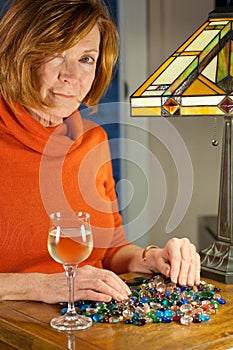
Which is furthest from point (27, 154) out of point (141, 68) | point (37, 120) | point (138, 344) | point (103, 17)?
point (141, 68)

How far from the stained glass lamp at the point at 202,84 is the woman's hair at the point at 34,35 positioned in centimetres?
38

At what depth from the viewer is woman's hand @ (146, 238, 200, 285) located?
2.16 m

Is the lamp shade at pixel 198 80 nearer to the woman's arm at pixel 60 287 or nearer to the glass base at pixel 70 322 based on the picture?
the woman's arm at pixel 60 287

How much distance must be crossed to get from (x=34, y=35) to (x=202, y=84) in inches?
23.9

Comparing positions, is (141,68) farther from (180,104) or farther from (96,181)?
(180,104)

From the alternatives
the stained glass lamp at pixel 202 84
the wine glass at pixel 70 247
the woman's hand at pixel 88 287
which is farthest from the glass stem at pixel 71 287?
the stained glass lamp at pixel 202 84

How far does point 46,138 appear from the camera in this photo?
99.0 inches

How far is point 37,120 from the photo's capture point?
2543 mm

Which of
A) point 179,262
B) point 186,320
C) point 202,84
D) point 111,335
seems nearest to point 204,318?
point 186,320

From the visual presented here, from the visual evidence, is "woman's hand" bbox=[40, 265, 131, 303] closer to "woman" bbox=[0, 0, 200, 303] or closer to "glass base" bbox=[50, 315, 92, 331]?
"glass base" bbox=[50, 315, 92, 331]

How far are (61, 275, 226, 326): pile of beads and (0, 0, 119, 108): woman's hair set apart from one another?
30.0 inches

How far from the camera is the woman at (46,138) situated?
2400mm

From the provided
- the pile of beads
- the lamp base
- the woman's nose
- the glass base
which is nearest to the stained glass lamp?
the lamp base

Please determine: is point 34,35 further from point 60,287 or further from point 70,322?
point 70,322
